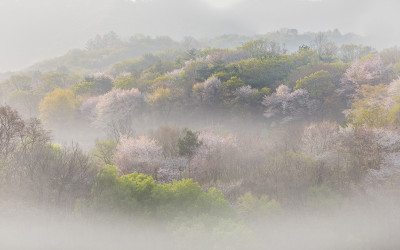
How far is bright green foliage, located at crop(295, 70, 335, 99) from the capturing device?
54344 millimetres

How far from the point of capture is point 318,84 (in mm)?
55062

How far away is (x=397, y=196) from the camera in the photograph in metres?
29.8

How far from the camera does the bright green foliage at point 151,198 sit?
2444 centimetres

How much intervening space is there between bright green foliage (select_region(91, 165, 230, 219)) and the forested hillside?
102 mm

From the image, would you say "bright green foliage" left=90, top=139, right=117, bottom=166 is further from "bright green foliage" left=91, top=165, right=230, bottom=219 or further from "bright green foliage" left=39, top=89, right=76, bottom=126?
"bright green foliage" left=39, top=89, right=76, bottom=126

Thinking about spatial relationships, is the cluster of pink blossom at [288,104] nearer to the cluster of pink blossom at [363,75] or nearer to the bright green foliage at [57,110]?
the cluster of pink blossom at [363,75]

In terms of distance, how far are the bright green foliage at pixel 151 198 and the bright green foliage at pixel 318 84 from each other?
36.7 m

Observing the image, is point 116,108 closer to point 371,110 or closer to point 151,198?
point 151,198

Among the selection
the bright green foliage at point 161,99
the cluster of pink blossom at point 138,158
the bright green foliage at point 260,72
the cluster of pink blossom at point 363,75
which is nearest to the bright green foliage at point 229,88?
the bright green foliage at point 260,72

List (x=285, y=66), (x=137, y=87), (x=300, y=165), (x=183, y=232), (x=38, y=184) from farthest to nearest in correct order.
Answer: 1. (x=137, y=87)
2. (x=285, y=66)
3. (x=300, y=165)
4. (x=38, y=184)
5. (x=183, y=232)

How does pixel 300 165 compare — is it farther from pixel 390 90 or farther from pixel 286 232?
pixel 390 90

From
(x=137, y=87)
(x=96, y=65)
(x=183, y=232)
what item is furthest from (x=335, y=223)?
(x=96, y=65)

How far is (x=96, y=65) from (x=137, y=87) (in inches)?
4087

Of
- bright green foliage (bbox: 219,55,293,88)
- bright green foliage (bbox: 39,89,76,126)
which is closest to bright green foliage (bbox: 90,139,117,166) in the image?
bright green foliage (bbox: 219,55,293,88)
